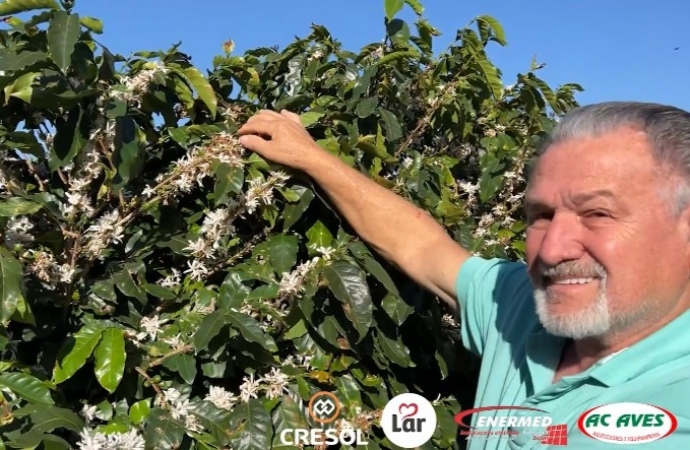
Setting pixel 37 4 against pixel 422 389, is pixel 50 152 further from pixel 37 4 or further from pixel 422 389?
pixel 422 389

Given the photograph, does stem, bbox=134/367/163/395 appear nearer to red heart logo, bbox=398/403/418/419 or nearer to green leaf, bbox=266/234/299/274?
green leaf, bbox=266/234/299/274

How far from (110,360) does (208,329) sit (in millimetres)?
220

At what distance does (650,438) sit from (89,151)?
1334 mm

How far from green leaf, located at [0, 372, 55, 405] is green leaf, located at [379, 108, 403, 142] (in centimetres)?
115

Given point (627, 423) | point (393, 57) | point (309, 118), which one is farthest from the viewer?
point (393, 57)

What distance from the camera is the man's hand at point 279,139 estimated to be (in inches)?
77.2

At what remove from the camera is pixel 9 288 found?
1.49 metres

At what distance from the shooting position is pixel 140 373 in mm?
1772

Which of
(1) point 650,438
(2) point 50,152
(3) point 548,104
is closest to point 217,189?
(2) point 50,152

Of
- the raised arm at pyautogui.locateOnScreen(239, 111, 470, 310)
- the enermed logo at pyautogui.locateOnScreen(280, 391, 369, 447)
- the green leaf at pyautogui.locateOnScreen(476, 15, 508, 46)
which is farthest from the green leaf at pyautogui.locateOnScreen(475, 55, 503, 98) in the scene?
the enermed logo at pyautogui.locateOnScreen(280, 391, 369, 447)

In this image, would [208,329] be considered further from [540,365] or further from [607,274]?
[607,274]

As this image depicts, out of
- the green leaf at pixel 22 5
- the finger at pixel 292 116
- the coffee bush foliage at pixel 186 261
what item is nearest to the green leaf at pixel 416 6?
the coffee bush foliage at pixel 186 261

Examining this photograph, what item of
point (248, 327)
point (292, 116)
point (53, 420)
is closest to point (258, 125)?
point (292, 116)

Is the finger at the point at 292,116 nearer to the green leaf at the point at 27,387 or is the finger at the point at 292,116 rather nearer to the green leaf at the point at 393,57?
the green leaf at the point at 393,57
